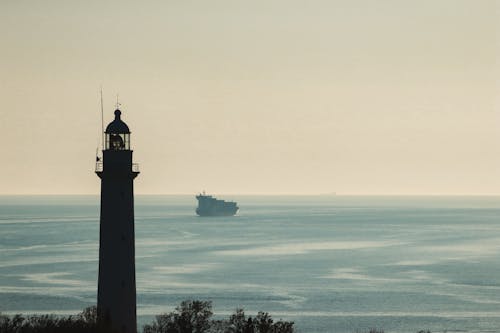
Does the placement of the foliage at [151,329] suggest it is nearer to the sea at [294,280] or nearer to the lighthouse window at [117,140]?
the lighthouse window at [117,140]

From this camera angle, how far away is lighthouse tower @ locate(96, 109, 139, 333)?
107 feet

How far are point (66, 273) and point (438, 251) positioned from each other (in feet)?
220

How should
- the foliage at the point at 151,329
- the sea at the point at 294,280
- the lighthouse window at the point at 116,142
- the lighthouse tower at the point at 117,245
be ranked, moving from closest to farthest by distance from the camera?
the lighthouse tower at the point at 117,245 → the foliage at the point at 151,329 → the lighthouse window at the point at 116,142 → the sea at the point at 294,280

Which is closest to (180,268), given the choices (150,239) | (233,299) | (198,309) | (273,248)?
(233,299)

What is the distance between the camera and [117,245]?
32.7 m

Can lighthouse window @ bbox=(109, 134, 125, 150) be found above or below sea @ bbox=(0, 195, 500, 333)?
above

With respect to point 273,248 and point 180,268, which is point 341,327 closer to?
point 180,268

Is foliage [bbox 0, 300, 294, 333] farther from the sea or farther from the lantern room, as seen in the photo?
the sea

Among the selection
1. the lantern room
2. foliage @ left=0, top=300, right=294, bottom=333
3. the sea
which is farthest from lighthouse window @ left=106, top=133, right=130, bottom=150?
the sea

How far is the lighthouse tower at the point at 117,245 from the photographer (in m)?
32.5

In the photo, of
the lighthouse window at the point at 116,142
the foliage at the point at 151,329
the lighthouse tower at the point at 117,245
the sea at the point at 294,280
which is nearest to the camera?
the lighthouse tower at the point at 117,245

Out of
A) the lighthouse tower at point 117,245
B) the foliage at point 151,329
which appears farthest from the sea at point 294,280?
the lighthouse tower at point 117,245

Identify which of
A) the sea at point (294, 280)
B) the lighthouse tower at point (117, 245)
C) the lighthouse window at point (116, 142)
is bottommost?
the sea at point (294, 280)

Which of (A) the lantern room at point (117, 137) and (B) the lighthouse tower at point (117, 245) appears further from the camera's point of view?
(A) the lantern room at point (117, 137)
